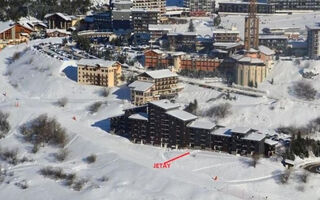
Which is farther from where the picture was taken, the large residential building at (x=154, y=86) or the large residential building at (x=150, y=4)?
the large residential building at (x=150, y=4)

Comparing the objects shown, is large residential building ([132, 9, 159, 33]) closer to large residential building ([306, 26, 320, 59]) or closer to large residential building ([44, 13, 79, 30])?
large residential building ([44, 13, 79, 30])

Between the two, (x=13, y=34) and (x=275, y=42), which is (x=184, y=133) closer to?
(x=275, y=42)

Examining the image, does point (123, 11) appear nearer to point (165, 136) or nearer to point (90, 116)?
point (90, 116)

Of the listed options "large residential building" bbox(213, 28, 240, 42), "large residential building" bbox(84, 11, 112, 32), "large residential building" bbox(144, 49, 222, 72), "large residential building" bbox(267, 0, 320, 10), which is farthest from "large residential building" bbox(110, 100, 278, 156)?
"large residential building" bbox(267, 0, 320, 10)

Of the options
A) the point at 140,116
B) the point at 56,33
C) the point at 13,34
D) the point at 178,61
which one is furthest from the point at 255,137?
the point at 56,33

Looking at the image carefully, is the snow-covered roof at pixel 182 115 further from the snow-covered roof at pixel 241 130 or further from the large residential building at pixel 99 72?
the large residential building at pixel 99 72

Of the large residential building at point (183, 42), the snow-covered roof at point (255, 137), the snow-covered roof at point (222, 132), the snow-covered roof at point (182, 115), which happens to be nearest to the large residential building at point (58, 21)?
the large residential building at point (183, 42)

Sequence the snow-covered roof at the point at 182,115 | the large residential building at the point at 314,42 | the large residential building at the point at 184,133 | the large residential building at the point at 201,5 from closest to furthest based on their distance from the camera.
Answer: the large residential building at the point at 184,133 < the snow-covered roof at the point at 182,115 < the large residential building at the point at 314,42 < the large residential building at the point at 201,5
